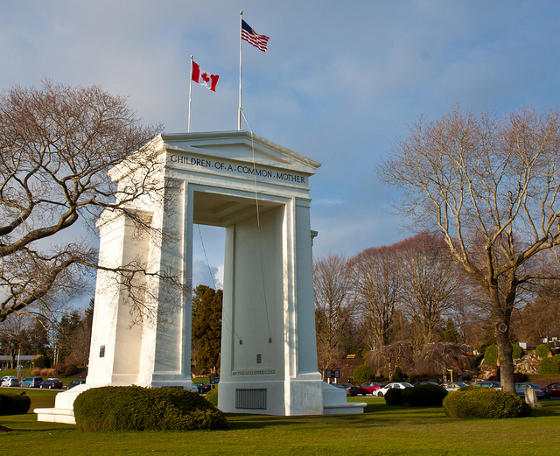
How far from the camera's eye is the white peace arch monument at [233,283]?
20844mm

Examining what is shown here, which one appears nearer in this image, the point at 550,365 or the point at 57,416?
the point at 57,416

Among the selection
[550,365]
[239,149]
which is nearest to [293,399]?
[239,149]

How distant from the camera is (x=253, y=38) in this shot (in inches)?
1024

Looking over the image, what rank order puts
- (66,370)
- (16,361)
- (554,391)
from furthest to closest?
(16,361)
(66,370)
(554,391)

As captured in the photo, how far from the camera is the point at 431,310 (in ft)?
183

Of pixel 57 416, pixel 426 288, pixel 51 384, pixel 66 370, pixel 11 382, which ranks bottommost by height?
pixel 57 416

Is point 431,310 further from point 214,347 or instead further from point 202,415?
point 202,415

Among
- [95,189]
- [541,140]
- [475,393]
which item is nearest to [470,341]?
[541,140]

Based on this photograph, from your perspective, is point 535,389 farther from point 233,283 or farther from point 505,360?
point 233,283

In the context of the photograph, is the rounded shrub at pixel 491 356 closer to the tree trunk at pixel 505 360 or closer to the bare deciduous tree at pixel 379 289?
the bare deciduous tree at pixel 379 289

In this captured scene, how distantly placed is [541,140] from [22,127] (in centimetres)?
2116

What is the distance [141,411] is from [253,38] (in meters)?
17.3

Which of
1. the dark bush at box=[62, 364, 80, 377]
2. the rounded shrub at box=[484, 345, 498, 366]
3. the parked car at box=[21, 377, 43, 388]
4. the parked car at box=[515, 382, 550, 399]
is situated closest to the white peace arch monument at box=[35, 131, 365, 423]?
the parked car at box=[515, 382, 550, 399]

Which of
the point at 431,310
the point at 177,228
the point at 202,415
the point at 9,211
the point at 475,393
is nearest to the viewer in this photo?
the point at 202,415
